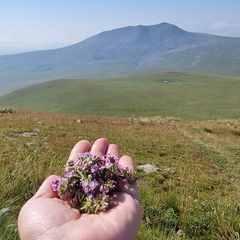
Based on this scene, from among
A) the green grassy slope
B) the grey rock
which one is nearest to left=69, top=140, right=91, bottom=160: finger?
the grey rock

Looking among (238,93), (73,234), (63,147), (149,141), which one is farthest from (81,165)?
(238,93)

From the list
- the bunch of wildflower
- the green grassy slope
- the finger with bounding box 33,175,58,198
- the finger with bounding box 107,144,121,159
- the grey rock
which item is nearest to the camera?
the bunch of wildflower

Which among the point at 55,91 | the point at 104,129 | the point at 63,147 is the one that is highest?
the point at 63,147

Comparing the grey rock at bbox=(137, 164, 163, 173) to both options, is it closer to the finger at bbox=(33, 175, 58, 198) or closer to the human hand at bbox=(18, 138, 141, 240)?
the finger at bbox=(33, 175, 58, 198)

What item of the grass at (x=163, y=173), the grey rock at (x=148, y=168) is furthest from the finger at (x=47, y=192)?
the grey rock at (x=148, y=168)

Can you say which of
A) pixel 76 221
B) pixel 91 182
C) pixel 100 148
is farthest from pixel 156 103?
pixel 76 221

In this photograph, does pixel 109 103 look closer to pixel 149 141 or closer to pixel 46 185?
pixel 149 141
